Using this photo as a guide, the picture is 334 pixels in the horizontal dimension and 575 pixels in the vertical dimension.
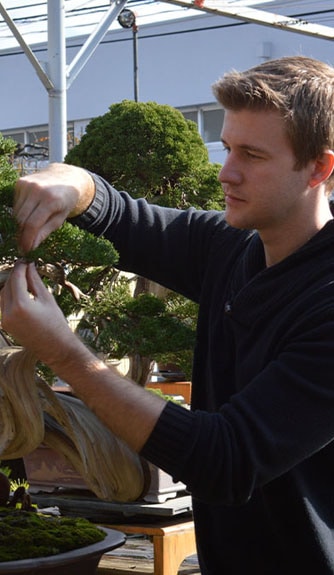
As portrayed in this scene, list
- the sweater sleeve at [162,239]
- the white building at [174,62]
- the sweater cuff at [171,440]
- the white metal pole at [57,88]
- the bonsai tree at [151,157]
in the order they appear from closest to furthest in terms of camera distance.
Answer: the sweater cuff at [171,440], the sweater sleeve at [162,239], the bonsai tree at [151,157], the white metal pole at [57,88], the white building at [174,62]

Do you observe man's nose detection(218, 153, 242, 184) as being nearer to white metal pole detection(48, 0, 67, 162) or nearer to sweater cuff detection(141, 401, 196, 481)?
sweater cuff detection(141, 401, 196, 481)

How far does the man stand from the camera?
1.16 meters

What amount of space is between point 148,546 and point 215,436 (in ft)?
3.79

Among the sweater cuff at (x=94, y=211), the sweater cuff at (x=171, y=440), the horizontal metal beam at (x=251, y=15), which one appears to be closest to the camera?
the sweater cuff at (x=171, y=440)

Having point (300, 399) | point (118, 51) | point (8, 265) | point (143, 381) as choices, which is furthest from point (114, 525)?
point (118, 51)

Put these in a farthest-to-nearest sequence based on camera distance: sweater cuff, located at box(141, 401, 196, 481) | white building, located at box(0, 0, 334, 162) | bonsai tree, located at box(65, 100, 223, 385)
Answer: white building, located at box(0, 0, 334, 162)
bonsai tree, located at box(65, 100, 223, 385)
sweater cuff, located at box(141, 401, 196, 481)

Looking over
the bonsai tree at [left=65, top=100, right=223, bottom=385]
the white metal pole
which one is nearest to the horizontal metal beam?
the white metal pole

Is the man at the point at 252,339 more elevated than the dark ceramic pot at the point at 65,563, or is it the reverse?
the man at the point at 252,339

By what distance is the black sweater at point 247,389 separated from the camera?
1.15 metres

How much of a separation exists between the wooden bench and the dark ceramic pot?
1.37ft

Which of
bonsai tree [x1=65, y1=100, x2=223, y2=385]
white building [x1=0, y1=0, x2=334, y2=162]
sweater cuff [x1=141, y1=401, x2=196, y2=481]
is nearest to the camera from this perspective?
sweater cuff [x1=141, y1=401, x2=196, y2=481]

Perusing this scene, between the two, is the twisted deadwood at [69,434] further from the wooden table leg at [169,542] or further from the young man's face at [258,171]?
the wooden table leg at [169,542]

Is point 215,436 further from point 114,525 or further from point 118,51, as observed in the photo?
point 118,51

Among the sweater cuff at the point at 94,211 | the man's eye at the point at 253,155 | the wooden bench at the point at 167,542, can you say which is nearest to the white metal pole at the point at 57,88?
the wooden bench at the point at 167,542
